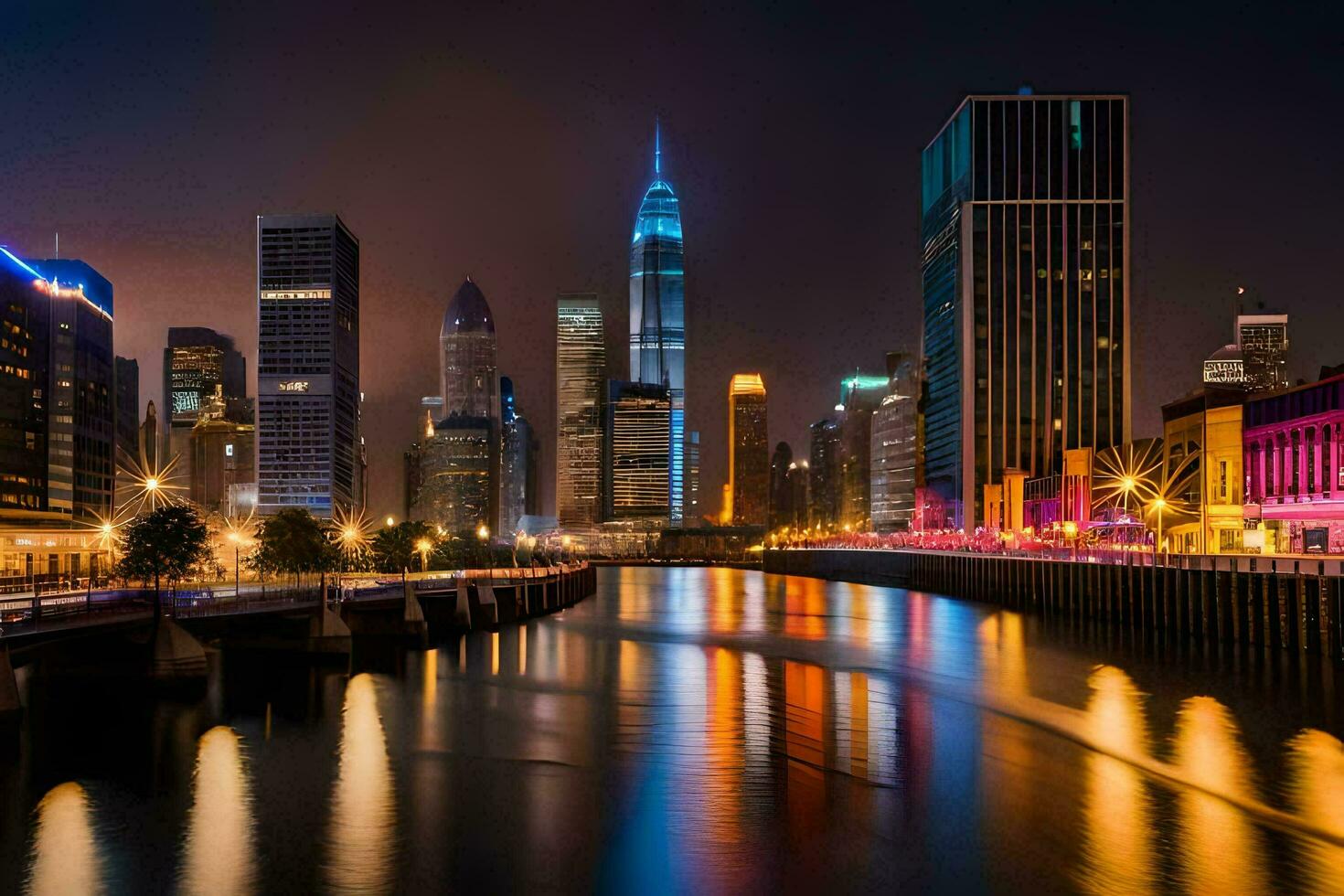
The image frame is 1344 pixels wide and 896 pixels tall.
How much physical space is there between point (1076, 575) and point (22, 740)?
8346 cm

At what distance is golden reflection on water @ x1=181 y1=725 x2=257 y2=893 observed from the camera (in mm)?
31547

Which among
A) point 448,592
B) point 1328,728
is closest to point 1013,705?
point 1328,728

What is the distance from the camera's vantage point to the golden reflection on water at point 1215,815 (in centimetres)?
3156

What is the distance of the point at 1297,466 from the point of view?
9900 centimetres

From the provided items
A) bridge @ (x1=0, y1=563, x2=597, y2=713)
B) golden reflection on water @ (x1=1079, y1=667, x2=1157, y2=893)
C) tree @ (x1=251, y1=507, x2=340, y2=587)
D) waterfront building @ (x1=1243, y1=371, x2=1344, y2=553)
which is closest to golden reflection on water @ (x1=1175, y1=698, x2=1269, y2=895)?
golden reflection on water @ (x1=1079, y1=667, x2=1157, y2=893)

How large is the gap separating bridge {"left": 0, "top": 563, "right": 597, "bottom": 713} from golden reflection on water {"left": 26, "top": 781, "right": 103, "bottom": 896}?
7.81 metres

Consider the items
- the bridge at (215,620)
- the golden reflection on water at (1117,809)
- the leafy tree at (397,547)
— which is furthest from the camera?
the leafy tree at (397,547)

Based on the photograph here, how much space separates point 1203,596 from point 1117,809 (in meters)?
45.8

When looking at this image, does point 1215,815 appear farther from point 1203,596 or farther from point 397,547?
point 397,547

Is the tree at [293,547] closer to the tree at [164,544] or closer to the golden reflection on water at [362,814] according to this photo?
the tree at [164,544]

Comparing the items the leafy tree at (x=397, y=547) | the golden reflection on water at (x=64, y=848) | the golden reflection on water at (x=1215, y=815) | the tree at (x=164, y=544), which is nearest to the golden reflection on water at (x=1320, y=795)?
the golden reflection on water at (x=1215, y=815)

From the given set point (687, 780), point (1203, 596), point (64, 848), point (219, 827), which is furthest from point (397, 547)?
point (64, 848)

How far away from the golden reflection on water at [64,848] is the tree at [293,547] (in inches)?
2888

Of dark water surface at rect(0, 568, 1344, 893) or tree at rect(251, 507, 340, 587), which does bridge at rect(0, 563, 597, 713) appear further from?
tree at rect(251, 507, 340, 587)
